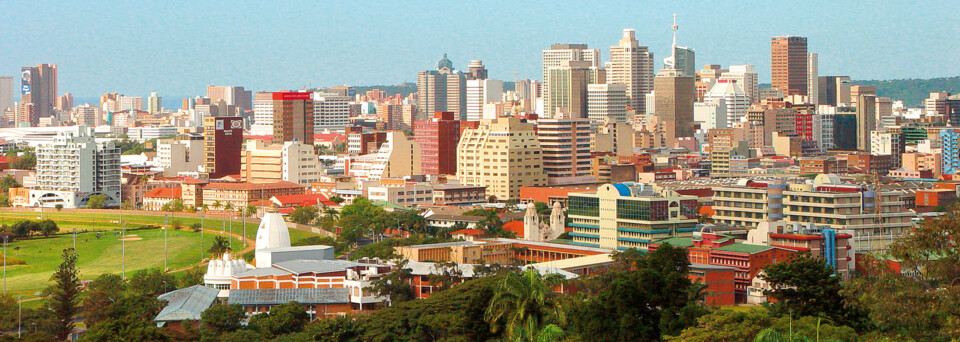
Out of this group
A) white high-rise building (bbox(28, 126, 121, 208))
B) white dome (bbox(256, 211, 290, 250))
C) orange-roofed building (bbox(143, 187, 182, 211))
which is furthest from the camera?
white high-rise building (bbox(28, 126, 121, 208))

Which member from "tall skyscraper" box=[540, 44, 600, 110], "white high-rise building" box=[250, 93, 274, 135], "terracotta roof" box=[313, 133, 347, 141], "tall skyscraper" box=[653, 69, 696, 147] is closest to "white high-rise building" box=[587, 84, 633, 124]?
"tall skyscraper" box=[653, 69, 696, 147]

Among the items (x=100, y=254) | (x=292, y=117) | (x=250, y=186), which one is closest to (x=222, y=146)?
(x=292, y=117)

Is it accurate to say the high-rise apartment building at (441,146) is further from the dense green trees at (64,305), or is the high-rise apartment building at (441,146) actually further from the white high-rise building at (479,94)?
the white high-rise building at (479,94)

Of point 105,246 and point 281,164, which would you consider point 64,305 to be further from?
point 281,164

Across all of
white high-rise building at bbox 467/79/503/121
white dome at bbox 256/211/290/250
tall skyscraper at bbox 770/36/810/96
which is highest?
tall skyscraper at bbox 770/36/810/96

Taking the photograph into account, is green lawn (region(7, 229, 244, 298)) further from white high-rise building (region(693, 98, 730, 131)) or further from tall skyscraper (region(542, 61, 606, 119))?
white high-rise building (region(693, 98, 730, 131))

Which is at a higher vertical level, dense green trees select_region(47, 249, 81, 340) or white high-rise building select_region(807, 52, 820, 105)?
white high-rise building select_region(807, 52, 820, 105)

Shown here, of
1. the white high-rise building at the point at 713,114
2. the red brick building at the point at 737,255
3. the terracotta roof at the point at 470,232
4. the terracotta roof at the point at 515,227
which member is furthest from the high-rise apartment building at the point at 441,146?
the white high-rise building at the point at 713,114

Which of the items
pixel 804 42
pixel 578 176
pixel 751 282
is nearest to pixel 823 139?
pixel 804 42
